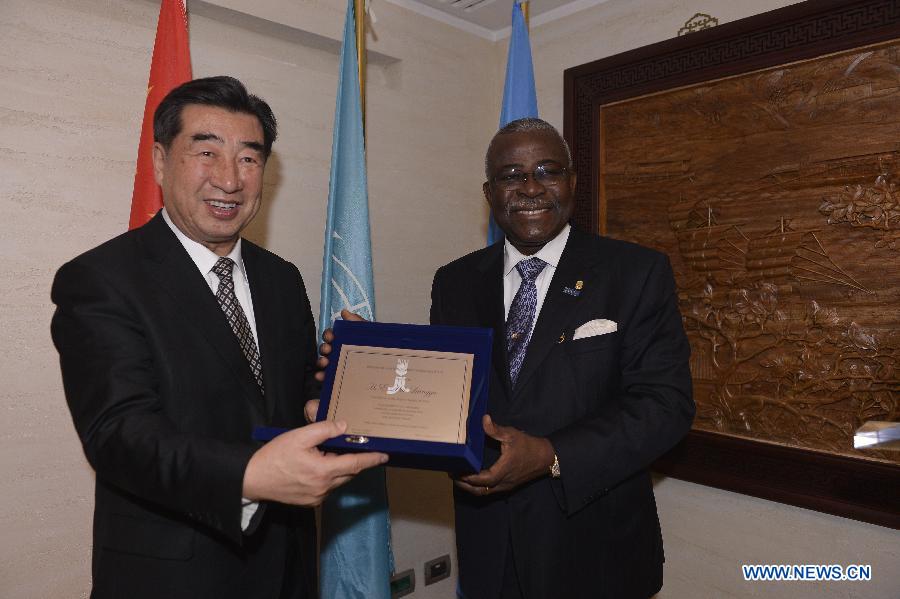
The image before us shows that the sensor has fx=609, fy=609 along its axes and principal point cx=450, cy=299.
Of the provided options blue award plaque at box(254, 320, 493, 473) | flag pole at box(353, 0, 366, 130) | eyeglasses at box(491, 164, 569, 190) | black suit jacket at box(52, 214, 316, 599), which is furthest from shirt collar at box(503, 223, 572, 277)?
flag pole at box(353, 0, 366, 130)

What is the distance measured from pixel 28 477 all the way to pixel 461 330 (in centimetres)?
197

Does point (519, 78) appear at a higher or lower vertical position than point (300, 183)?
higher

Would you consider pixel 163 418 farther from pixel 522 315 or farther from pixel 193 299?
pixel 522 315

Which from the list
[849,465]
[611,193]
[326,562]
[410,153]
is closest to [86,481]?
Answer: [326,562]

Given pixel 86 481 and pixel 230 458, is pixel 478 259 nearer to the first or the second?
pixel 230 458

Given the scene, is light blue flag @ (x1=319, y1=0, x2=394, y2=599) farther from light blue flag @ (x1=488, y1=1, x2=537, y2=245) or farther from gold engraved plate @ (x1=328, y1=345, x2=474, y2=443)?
gold engraved plate @ (x1=328, y1=345, x2=474, y2=443)

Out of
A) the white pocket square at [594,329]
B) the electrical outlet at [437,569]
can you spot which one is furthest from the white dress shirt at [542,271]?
the electrical outlet at [437,569]

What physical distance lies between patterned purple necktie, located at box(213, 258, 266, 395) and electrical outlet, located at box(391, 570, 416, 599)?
7.36 feet

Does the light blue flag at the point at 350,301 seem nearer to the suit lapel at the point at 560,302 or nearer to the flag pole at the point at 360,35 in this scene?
the flag pole at the point at 360,35

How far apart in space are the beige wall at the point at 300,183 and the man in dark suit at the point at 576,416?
50.6 inches

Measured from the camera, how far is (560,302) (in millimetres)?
1903

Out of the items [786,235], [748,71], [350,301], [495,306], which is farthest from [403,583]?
[748,71]

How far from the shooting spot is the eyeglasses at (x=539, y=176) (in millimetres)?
2109

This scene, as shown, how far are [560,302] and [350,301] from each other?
126 cm
